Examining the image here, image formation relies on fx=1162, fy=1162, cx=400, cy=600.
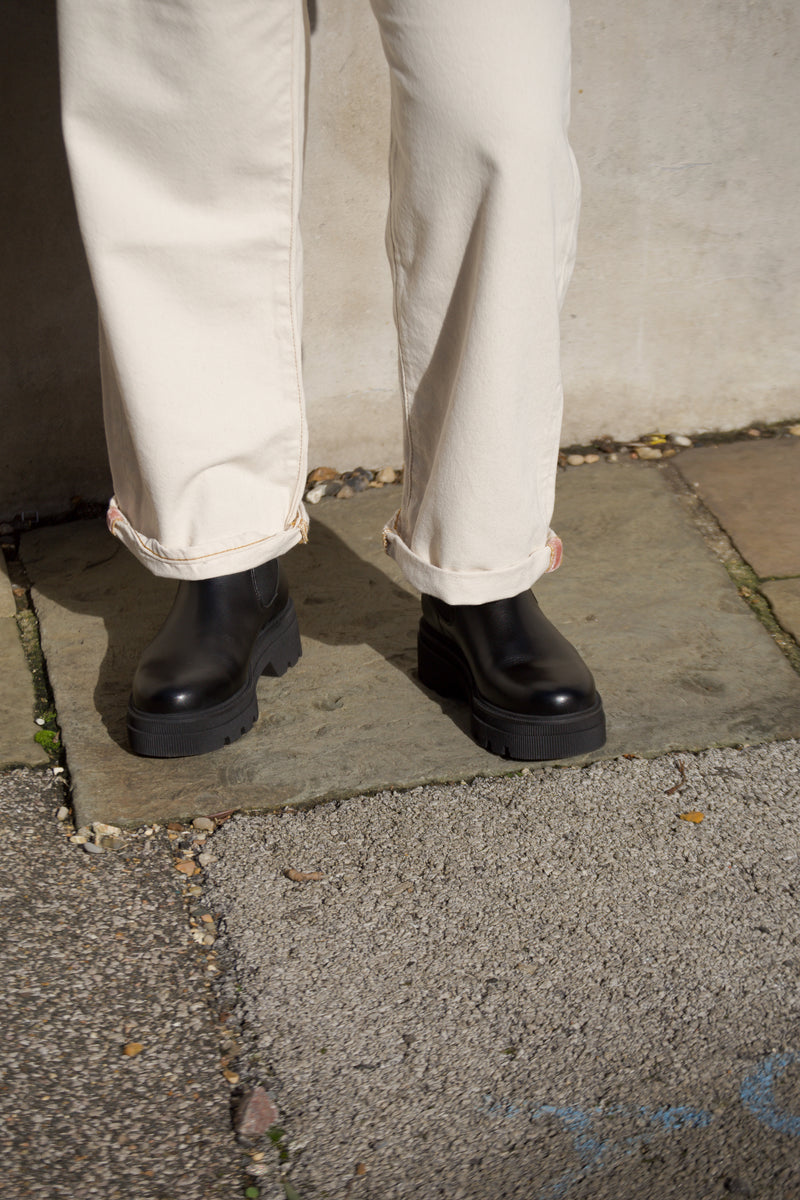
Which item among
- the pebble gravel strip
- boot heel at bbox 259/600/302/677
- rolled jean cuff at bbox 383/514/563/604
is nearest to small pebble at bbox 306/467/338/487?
the pebble gravel strip

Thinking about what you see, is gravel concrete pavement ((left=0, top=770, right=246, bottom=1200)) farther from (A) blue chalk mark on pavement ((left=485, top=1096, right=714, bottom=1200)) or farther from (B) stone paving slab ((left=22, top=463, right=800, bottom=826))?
(A) blue chalk mark on pavement ((left=485, top=1096, right=714, bottom=1200))

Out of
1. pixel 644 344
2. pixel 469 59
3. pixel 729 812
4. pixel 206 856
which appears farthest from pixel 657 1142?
pixel 644 344

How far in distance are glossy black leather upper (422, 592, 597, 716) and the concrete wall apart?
2.78 feet

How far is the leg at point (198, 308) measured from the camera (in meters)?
1.29

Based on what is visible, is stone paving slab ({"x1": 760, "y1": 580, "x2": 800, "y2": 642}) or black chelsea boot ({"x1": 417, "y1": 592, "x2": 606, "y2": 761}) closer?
black chelsea boot ({"x1": 417, "y1": 592, "x2": 606, "y2": 761})

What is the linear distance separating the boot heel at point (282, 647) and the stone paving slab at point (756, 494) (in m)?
0.78

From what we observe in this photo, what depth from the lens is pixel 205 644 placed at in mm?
1556

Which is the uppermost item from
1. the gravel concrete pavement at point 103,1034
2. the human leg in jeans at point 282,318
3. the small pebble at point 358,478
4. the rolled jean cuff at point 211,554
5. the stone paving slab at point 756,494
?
the human leg in jeans at point 282,318

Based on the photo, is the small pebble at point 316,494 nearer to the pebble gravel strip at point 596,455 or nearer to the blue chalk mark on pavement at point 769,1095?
the pebble gravel strip at point 596,455

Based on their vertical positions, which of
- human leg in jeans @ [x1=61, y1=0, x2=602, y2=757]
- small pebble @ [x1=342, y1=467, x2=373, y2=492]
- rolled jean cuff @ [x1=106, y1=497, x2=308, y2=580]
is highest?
human leg in jeans @ [x1=61, y1=0, x2=602, y2=757]

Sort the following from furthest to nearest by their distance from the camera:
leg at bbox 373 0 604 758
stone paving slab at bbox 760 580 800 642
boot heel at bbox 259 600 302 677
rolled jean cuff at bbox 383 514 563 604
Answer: stone paving slab at bbox 760 580 800 642 → boot heel at bbox 259 600 302 677 → rolled jean cuff at bbox 383 514 563 604 → leg at bbox 373 0 604 758

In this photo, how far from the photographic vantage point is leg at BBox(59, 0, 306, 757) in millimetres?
1289

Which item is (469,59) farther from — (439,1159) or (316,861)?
(439,1159)

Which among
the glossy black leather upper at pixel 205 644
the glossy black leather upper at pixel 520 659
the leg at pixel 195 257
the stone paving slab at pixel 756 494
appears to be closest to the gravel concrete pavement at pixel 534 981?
the glossy black leather upper at pixel 520 659
